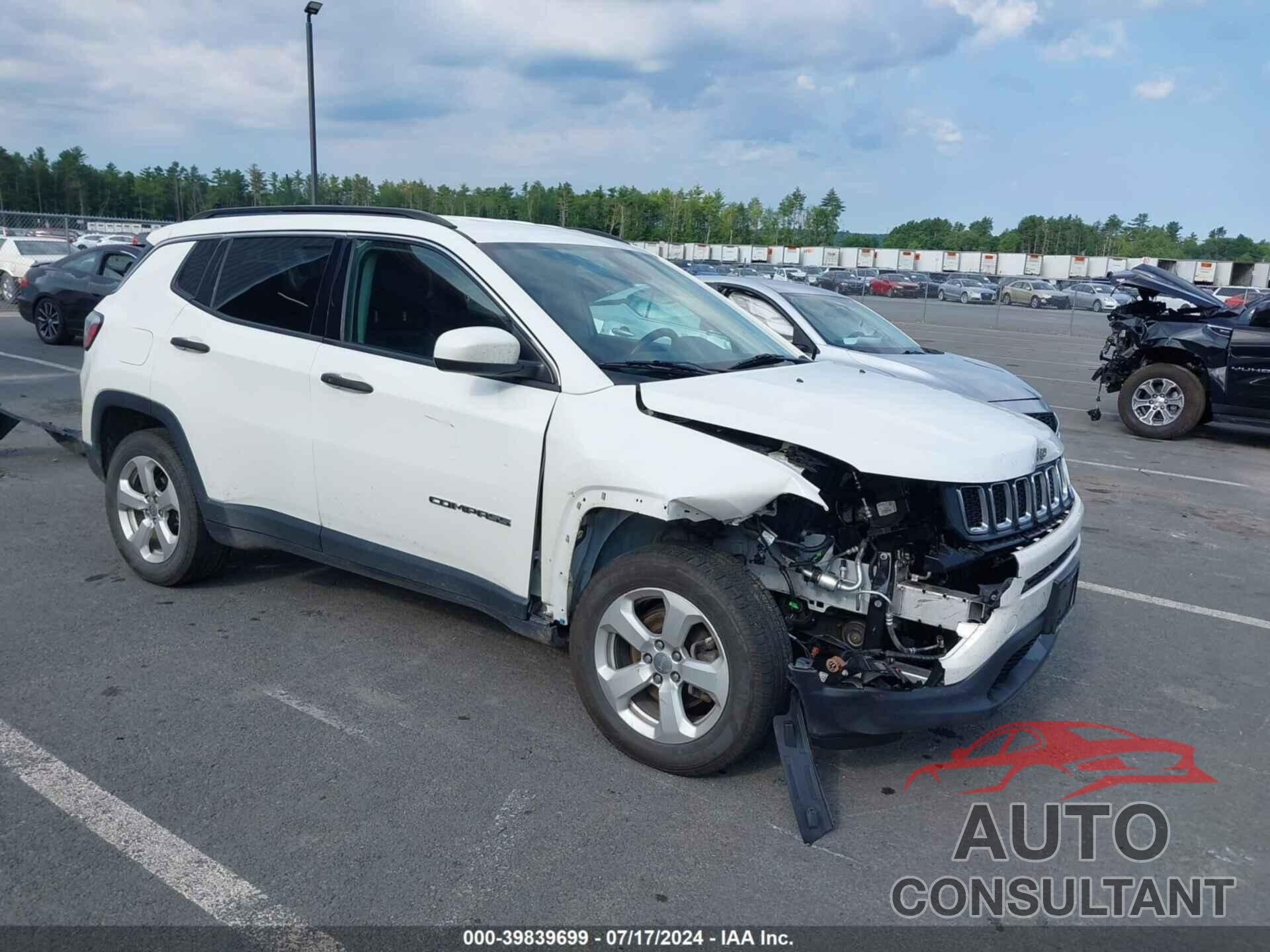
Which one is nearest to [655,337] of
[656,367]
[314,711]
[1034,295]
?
[656,367]

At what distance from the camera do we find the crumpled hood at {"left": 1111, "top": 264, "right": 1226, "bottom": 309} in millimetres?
10883

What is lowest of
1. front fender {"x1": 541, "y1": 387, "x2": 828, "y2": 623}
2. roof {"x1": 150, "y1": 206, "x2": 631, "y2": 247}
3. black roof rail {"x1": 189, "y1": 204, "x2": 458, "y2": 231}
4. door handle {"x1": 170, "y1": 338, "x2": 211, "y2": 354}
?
front fender {"x1": 541, "y1": 387, "x2": 828, "y2": 623}

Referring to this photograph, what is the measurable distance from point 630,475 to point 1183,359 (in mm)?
10403

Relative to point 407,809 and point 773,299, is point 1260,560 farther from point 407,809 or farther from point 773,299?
point 407,809

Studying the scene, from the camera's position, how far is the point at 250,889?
290cm

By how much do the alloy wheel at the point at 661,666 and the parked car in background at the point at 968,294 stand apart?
50980mm

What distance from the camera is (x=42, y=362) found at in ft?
45.5

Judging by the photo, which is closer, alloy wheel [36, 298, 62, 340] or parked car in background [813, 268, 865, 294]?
alloy wheel [36, 298, 62, 340]

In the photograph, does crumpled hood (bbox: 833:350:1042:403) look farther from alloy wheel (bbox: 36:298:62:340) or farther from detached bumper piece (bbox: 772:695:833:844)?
alloy wheel (bbox: 36:298:62:340)

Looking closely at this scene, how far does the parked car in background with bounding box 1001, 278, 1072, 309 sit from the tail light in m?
48.2

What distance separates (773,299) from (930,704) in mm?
6493

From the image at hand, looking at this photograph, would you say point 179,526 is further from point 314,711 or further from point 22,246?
point 22,246

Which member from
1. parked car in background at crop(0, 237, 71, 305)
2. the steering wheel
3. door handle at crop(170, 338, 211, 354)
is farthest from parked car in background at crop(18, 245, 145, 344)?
the steering wheel

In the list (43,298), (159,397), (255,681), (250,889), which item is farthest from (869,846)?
(43,298)
